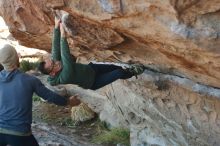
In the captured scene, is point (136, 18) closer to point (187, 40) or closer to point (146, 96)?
point (187, 40)

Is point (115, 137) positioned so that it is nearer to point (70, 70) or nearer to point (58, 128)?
point (58, 128)

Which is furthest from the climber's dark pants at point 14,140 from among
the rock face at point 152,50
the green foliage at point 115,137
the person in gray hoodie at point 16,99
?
the green foliage at point 115,137

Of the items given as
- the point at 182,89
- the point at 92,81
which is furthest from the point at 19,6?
the point at 182,89

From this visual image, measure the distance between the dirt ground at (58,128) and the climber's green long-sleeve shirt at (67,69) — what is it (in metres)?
2.29

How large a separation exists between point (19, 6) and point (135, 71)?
2247mm

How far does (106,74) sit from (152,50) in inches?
24.0

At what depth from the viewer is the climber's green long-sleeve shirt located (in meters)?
5.39

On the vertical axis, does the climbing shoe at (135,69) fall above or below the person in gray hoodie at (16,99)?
below

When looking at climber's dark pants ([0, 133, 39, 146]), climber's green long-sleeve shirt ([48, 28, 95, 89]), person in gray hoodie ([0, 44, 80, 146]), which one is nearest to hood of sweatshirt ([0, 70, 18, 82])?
person in gray hoodie ([0, 44, 80, 146])

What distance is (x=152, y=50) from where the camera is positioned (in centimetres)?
573

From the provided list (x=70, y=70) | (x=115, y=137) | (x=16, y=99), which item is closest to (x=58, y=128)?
(x=115, y=137)

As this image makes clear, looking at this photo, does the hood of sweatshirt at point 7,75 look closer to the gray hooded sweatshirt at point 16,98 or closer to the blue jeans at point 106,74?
the gray hooded sweatshirt at point 16,98

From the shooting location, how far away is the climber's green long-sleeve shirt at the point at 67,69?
5.39 metres

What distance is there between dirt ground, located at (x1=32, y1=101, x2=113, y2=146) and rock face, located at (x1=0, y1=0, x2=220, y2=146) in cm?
56
